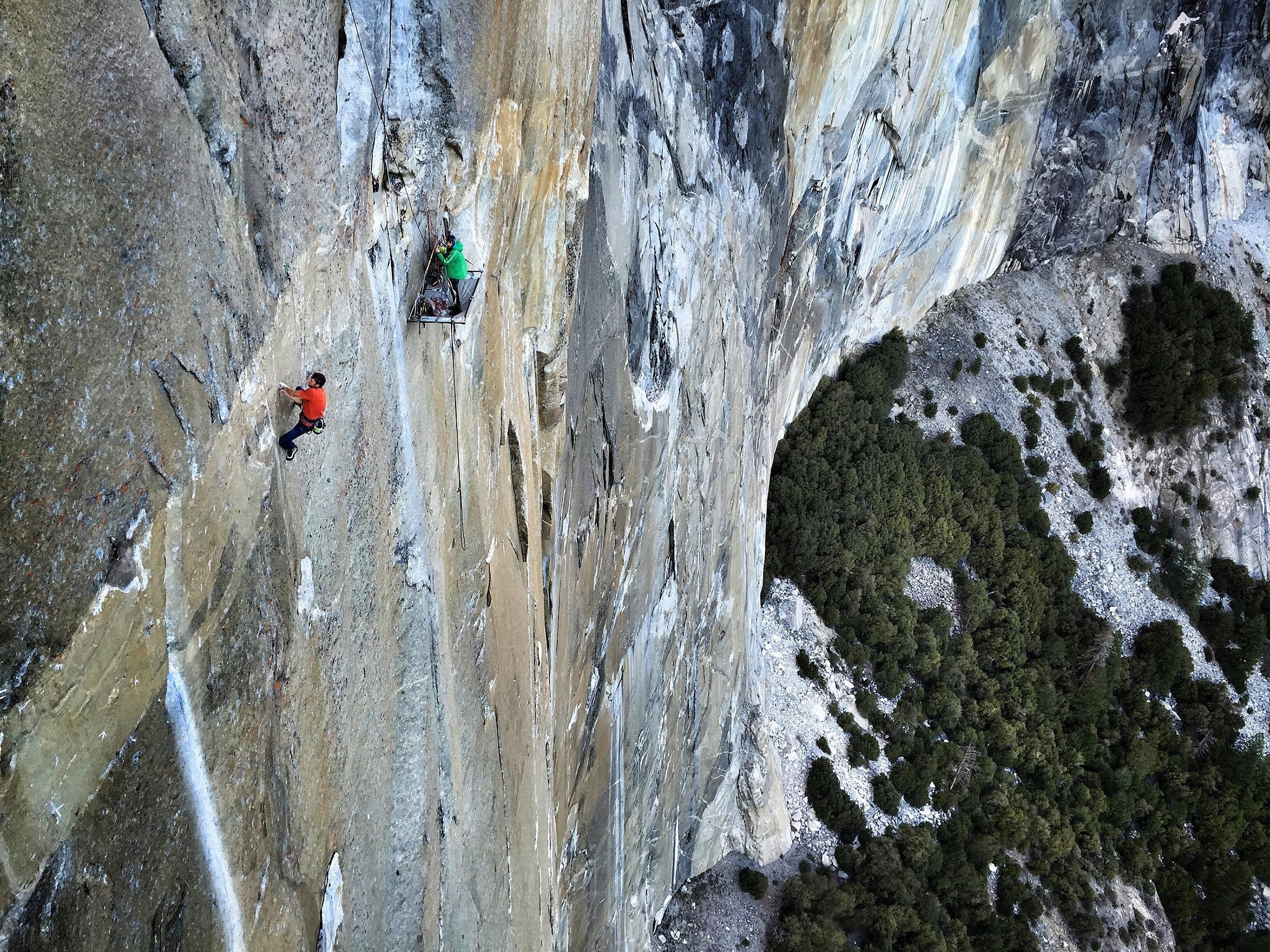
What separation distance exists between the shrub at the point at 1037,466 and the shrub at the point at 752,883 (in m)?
19.4

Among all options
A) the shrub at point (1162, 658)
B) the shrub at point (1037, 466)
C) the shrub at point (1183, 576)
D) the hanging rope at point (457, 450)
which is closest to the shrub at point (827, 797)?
the shrub at point (1162, 658)

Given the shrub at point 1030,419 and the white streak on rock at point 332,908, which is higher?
the shrub at point 1030,419

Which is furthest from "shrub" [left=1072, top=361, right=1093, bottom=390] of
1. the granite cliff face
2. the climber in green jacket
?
the climber in green jacket

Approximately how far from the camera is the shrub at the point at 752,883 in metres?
22.9

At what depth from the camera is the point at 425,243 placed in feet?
23.1

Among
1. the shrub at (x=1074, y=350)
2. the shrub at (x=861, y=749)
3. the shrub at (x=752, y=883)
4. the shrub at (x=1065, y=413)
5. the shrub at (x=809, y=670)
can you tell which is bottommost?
the shrub at (x=752, y=883)

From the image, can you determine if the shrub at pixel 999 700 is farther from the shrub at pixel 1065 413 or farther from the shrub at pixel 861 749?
the shrub at pixel 1065 413

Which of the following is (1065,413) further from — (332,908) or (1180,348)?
(332,908)

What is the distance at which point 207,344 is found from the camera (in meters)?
4.42

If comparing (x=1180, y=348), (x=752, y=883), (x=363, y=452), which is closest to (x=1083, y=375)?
(x=1180, y=348)

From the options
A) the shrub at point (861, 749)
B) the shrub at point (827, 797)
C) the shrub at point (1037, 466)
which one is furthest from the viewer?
the shrub at point (1037, 466)

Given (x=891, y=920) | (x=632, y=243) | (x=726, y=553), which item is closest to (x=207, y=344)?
(x=632, y=243)

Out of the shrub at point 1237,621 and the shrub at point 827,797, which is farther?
the shrub at point 1237,621

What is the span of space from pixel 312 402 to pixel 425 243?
2.36m
